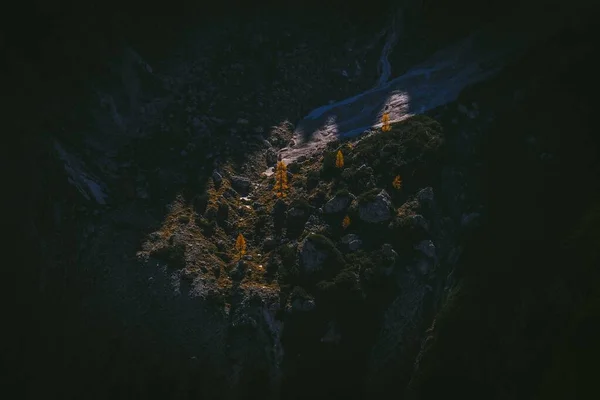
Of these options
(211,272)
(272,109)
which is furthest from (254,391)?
(272,109)

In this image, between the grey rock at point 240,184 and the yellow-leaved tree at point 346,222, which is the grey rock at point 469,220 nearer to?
the yellow-leaved tree at point 346,222

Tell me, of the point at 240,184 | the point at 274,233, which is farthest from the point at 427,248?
the point at 240,184

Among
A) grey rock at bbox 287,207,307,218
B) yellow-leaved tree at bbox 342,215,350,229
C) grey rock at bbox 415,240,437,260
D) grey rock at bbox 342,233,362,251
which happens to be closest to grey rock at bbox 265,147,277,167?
grey rock at bbox 287,207,307,218

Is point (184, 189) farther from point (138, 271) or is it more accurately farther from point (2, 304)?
point (2, 304)

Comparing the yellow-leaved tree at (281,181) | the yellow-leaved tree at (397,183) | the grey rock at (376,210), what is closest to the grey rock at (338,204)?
the grey rock at (376,210)

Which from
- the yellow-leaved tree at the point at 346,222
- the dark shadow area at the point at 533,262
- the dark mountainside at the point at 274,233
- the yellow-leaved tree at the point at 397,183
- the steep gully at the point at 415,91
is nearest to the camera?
the dark shadow area at the point at 533,262
